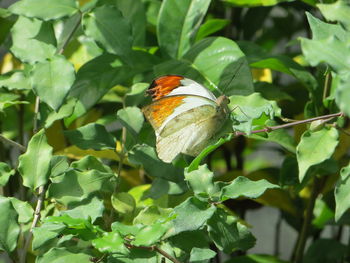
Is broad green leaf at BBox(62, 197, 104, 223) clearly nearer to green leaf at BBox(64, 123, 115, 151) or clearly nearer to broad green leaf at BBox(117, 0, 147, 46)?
green leaf at BBox(64, 123, 115, 151)

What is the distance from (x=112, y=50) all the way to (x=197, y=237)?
14.5 inches

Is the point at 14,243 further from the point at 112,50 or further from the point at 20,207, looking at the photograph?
the point at 112,50

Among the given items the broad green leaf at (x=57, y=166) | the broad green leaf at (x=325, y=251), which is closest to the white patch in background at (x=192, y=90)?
the broad green leaf at (x=57, y=166)

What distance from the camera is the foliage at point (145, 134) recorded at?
3.45 ft

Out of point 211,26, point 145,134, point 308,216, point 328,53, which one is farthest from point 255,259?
point 328,53

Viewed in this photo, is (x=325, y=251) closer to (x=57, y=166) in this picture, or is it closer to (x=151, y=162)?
(x=151, y=162)

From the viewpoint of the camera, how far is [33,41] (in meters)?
1.31

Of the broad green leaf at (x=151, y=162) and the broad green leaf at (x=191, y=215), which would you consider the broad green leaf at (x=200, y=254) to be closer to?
the broad green leaf at (x=191, y=215)

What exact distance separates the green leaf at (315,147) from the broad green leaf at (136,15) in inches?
21.1

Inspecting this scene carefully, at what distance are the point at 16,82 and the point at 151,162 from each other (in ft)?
0.95

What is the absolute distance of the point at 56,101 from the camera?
118 cm

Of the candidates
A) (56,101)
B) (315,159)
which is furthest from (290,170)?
(56,101)

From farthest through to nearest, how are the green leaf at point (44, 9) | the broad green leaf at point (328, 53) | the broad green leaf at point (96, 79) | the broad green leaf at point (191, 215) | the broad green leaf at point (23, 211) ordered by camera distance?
the broad green leaf at point (96, 79) < the green leaf at point (44, 9) < the broad green leaf at point (23, 211) < the broad green leaf at point (191, 215) < the broad green leaf at point (328, 53)

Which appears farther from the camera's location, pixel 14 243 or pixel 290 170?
pixel 290 170
